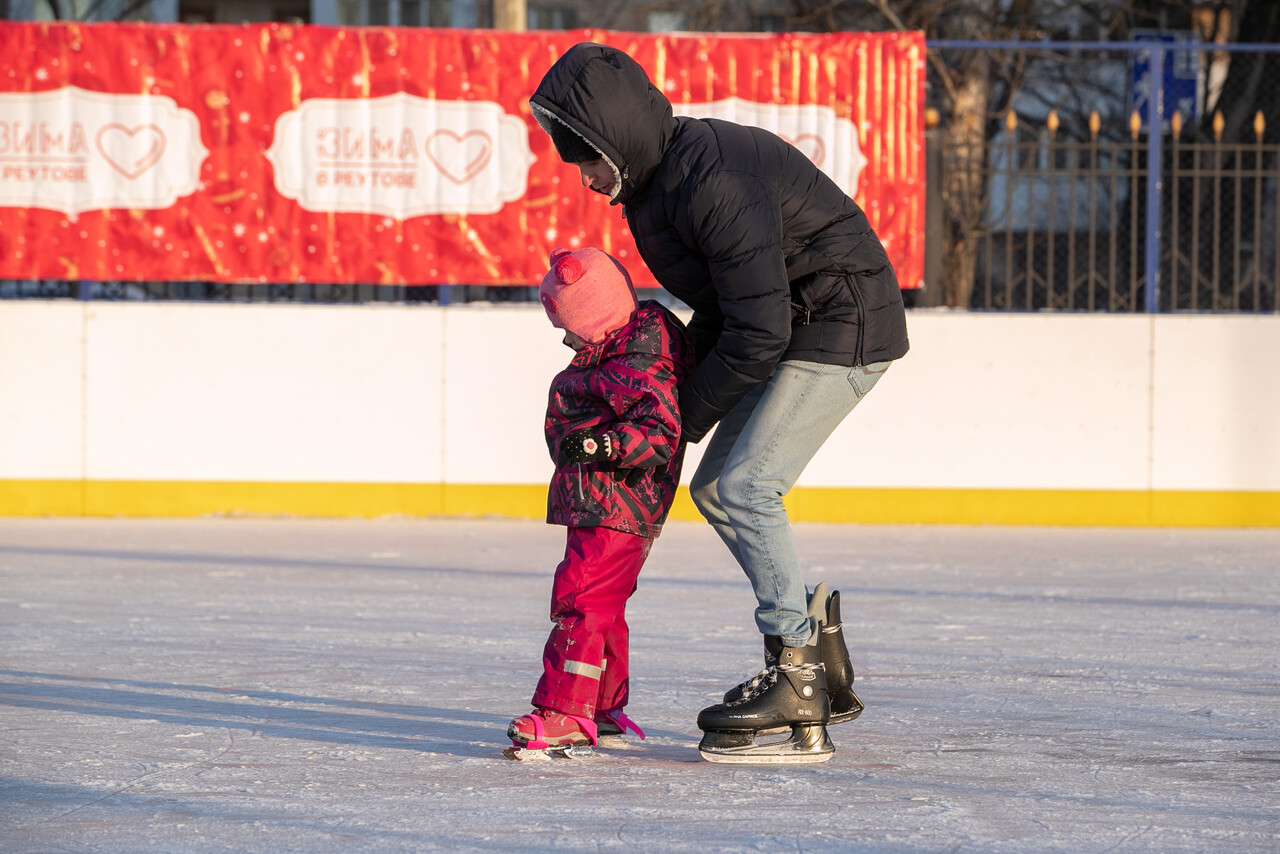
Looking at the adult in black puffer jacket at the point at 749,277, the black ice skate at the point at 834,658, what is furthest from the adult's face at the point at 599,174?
the black ice skate at the point at 834,658

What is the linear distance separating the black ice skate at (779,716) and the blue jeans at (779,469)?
56mm

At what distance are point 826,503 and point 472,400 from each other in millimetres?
2042

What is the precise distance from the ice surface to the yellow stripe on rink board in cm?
141

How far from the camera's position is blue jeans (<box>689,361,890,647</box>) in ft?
11.1

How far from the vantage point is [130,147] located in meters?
9.06

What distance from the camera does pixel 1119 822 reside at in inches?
115

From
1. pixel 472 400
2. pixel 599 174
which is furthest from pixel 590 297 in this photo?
pixel 472 400

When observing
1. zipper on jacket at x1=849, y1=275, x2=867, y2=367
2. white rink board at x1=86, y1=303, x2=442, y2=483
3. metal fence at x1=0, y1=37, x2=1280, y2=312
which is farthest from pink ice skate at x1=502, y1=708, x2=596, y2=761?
metal fence at x1=0, y1=37, x2=1280, y2=312

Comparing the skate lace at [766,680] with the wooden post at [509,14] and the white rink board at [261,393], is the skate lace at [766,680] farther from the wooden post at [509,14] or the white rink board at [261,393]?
the wooden post at [509,14]

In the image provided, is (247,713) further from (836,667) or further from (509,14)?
(509,14)

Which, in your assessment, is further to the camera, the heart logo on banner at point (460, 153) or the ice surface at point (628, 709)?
the heart logo on banner at point (460, 153)

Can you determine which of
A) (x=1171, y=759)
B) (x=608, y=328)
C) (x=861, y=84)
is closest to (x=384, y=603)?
→ (x=608, y=328)

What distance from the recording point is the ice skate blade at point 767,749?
3416mm

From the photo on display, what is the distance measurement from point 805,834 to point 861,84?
6923 millimetres
